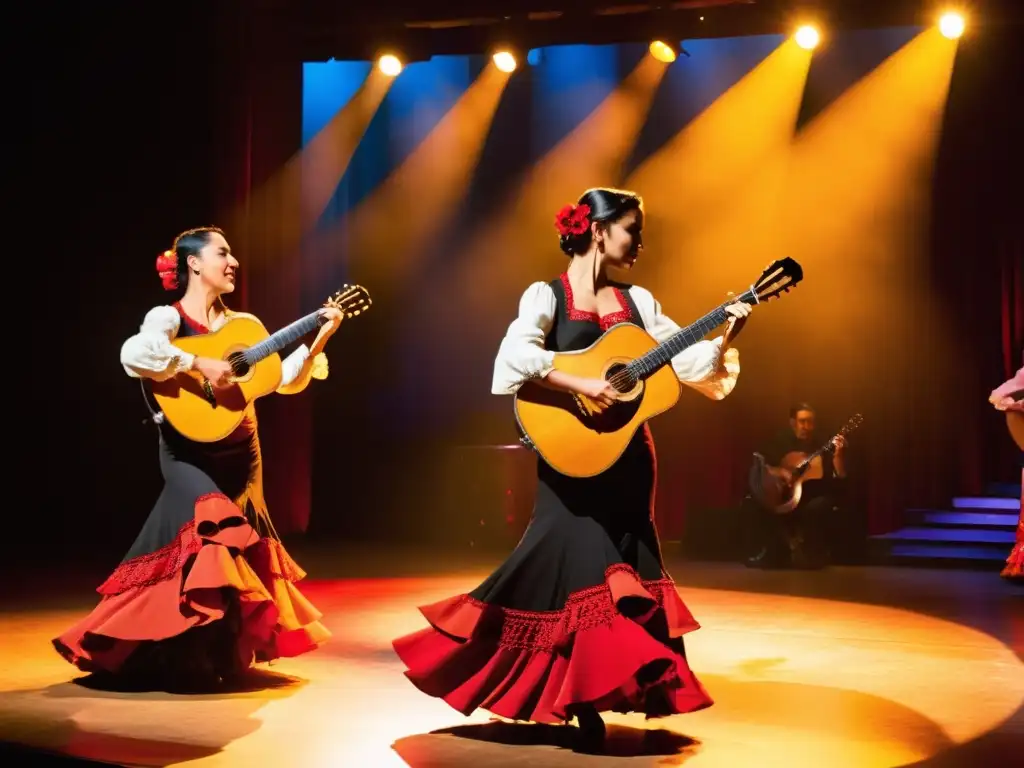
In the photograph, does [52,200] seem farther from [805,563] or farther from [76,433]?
[805,563]

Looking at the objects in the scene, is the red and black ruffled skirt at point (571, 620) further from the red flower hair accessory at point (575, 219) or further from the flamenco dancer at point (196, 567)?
the flamenco dancer at point (196, 567)

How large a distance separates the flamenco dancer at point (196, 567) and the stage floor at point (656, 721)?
15 centimetres

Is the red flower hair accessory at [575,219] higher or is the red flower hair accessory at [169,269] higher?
the red flower hair accessory at [169,269]

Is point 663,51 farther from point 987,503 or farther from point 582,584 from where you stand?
point 582,584

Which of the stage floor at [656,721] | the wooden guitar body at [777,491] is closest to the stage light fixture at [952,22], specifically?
the wooden guitar body at [777,491]

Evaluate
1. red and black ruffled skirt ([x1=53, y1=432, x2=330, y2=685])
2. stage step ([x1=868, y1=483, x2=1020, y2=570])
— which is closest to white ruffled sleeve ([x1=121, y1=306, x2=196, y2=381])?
red and black ruffled skirt ([x1=53, y1=432, x2=330, y2=685])

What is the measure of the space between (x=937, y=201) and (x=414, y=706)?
6906 millimetres

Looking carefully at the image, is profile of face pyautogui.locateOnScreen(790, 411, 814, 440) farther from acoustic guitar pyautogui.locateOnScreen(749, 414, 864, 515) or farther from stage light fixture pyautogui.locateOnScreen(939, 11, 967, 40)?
stage light fixture pyautogui.locateOnScreen(939, 11, 967, 40)

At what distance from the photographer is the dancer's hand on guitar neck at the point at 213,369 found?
14.9 feet

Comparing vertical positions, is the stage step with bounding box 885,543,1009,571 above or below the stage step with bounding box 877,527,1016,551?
below

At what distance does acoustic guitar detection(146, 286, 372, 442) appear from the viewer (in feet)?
15.0

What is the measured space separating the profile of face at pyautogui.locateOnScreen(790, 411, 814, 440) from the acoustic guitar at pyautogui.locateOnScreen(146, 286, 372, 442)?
4.54 meters

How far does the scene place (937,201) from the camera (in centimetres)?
988

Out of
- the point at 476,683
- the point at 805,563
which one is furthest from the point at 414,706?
the point at 805,563
